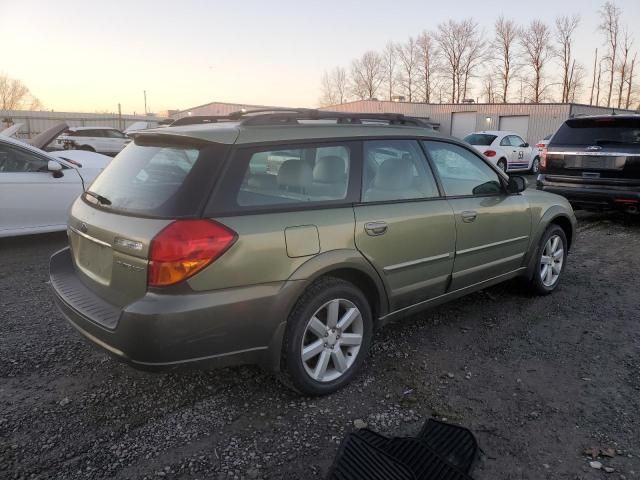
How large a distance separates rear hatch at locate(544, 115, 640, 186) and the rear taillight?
6815 mm

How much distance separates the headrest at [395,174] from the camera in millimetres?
3303

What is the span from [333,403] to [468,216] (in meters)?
1.70

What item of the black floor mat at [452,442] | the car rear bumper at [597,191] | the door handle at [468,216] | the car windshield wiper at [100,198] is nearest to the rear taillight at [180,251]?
the car windshield wiper at [100,198]

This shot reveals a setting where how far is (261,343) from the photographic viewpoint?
106 inches

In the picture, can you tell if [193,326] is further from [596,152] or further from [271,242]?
[596,152]

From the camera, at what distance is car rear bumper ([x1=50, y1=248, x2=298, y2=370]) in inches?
95.3

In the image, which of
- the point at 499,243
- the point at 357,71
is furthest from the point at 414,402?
the point at 357,71

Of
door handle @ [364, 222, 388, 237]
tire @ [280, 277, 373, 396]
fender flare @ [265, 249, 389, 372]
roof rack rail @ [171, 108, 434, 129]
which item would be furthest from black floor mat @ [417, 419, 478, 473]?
roof rack rail @ [171, 108, 434, 129]

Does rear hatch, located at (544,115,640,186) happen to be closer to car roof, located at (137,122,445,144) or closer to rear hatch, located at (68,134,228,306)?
car roof, located at (137,122,445,144)

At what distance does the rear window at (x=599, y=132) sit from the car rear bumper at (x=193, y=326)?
6.61m

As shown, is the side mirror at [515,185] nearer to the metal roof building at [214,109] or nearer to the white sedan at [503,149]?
the white sedan at [503,149]

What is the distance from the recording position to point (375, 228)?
3.09m

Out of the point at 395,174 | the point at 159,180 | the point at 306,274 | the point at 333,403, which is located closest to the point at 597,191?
the point at 395,174

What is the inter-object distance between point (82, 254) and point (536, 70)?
229ft
